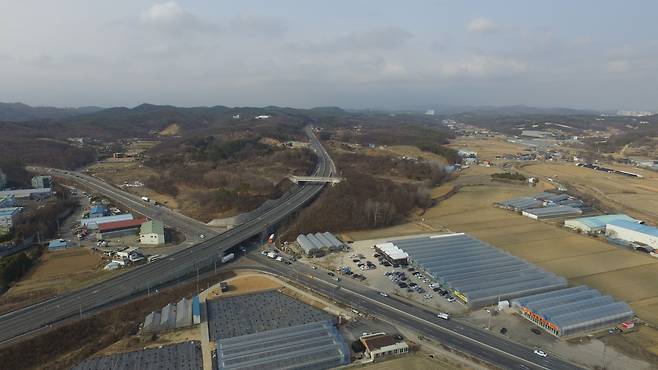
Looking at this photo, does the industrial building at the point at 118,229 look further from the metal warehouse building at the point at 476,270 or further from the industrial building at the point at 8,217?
the metal warehouse building at the point at 476,270

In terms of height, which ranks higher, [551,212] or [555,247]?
[551,212]

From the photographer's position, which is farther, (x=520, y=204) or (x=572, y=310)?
(x=520, y=204)

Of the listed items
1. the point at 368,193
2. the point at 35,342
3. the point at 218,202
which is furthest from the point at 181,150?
the point at 35,342

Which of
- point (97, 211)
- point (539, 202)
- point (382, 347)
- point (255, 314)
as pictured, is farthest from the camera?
point (539, 202)

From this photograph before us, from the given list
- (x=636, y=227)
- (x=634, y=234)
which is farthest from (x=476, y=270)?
(x=636, y=227)

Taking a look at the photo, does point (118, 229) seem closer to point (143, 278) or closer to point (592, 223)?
point (143, 278)

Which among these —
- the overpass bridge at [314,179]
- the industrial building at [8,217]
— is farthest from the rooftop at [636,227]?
the industrial building at [8,217]

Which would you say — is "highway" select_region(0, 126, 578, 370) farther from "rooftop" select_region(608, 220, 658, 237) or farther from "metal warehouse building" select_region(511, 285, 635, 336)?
"rooftop" select_region(608, 220, 658, 237)

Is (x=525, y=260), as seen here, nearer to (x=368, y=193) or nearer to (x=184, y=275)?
(x=368, y=193)
